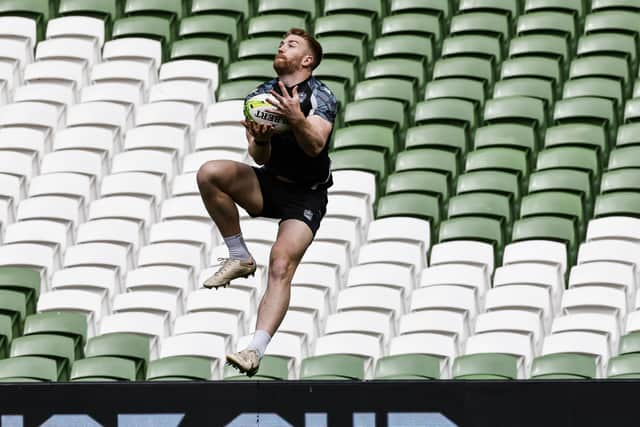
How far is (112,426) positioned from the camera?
25.5 ft

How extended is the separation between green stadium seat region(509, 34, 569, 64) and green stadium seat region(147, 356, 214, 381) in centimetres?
466

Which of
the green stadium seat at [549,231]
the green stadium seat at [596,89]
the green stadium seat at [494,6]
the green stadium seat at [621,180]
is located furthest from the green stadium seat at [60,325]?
the green stadium seat at [494,6]

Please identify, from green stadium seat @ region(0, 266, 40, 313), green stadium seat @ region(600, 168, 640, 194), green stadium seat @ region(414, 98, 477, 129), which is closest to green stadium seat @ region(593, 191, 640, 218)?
green stadium seat @ region(600, 168, 640, 194)

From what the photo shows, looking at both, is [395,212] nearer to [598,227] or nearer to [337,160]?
[337,160]

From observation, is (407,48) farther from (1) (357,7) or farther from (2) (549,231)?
(2) (549,231)

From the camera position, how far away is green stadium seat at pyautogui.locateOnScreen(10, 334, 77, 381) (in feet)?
34.1

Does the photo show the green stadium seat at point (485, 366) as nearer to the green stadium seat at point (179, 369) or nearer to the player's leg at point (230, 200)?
the green stadium seat at point (179, 369)

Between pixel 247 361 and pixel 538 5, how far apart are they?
7813 mm

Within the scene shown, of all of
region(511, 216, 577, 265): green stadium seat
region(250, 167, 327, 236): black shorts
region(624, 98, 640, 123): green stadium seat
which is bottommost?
region(250, 167, 327, 236): black shorts

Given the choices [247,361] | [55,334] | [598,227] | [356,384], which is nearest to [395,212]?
[598,227]

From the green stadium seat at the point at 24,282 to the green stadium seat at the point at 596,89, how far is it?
445 centimetres

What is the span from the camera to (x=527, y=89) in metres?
13.0

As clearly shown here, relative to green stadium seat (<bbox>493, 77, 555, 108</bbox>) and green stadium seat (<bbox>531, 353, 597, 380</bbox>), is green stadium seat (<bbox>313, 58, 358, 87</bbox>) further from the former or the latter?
green stadium seat (<bbox>531, 353, 597, 380</bbox>)

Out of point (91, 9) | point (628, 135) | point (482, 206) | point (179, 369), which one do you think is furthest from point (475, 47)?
point (179, 369)
